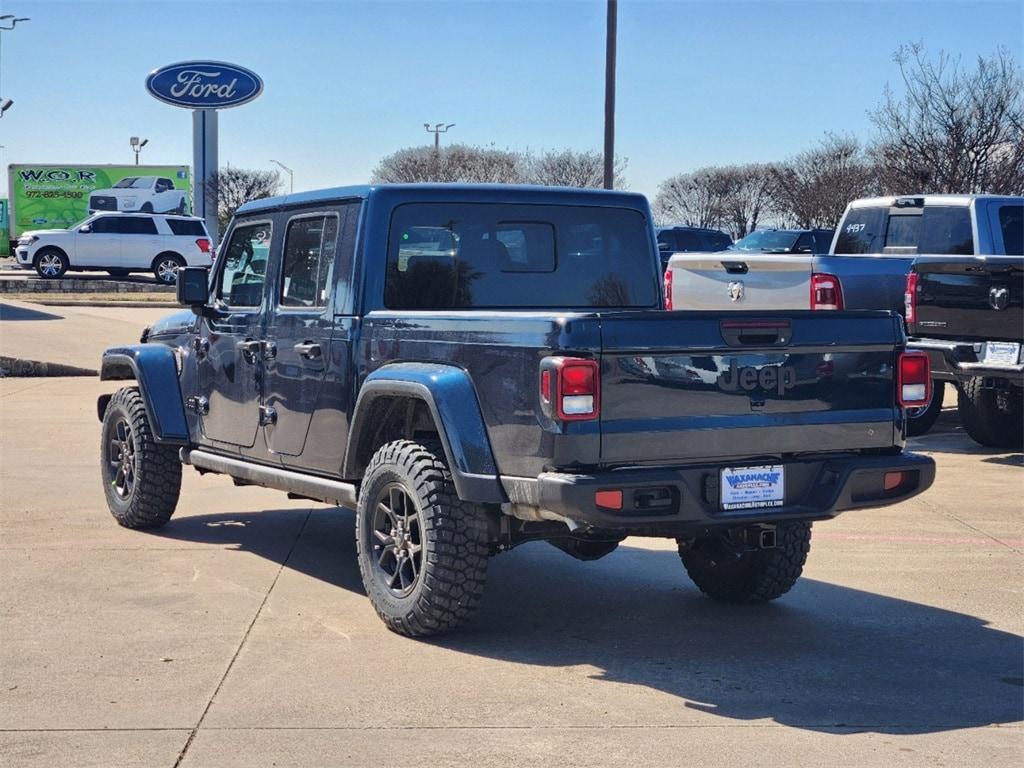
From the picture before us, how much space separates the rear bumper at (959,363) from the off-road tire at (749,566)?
16.1ft

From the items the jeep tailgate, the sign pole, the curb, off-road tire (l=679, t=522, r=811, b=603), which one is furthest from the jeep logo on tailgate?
the sign pole

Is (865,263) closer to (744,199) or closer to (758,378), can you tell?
(758,378)

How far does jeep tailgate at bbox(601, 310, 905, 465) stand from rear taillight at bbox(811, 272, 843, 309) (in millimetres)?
6225

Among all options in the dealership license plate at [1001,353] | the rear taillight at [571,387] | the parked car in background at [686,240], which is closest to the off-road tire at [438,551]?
the rear taillight at [571,387]

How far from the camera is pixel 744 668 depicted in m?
5.86

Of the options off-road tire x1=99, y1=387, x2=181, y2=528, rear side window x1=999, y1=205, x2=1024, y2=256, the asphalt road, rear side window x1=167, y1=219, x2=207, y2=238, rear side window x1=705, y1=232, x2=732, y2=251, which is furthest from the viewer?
rear side window x1=167, y1=219, x2=207, y2=238

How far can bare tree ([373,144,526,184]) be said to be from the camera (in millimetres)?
74500

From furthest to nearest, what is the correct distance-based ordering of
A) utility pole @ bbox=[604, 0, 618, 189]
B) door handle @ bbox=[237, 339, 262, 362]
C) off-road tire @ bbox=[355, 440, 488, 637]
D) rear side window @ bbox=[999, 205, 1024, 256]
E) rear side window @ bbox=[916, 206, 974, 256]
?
utility pole @ bbox=[604, 0, 618, 189]
rear side window @ bbox=[916, 206, 974, 256]
rear side window @ bbox=[999, 205, 1024, 256]
door handle @ bbox=[237, 339, 262, 362]
off-road tire @ bbox=[355, 440, 488, 637]

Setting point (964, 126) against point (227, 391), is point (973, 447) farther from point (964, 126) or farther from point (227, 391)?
point (964, 126)

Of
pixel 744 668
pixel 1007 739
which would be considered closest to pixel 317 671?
pixel 744 668

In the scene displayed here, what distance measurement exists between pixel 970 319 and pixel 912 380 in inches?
227

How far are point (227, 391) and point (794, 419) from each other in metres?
3.25

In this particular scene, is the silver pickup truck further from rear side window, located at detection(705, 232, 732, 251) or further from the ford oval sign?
the ford oval sign

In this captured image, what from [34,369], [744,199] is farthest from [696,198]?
[34,369]
